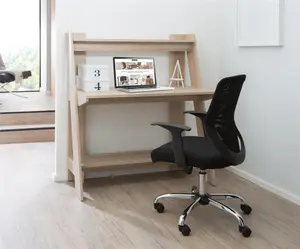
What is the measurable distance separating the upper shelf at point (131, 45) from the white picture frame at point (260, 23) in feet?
1.47

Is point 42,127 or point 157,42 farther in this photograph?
point 42,127

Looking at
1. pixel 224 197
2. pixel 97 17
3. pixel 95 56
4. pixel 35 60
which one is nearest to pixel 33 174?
pixel 95 56

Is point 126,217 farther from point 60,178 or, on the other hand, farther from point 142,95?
point 60,178

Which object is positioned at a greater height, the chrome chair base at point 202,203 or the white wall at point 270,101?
the white wall at point 270,101

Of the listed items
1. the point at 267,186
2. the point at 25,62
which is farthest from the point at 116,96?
the point at 25,62

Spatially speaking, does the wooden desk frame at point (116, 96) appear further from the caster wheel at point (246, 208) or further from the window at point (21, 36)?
the window at point (21, 36)

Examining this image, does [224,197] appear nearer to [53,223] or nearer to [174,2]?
→ [53,223]

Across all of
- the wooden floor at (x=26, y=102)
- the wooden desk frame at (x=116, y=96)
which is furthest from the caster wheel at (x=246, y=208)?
the wooden floor at (x=26, y=102)

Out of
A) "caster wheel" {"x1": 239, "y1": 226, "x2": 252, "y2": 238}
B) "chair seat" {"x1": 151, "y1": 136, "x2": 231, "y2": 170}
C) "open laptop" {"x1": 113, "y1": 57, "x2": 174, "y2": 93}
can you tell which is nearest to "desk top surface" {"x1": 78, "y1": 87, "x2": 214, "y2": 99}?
"open laptop" {"x1": 113, "y1": 57, "x2": 174, "y2": 93}

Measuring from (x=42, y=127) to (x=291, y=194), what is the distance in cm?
362

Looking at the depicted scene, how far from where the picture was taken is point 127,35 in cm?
390

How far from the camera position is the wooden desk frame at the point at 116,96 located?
11.3ft

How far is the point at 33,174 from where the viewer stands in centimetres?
411

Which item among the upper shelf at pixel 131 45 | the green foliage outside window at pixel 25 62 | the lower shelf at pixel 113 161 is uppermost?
the green foliage outside window at pixel 25 62
